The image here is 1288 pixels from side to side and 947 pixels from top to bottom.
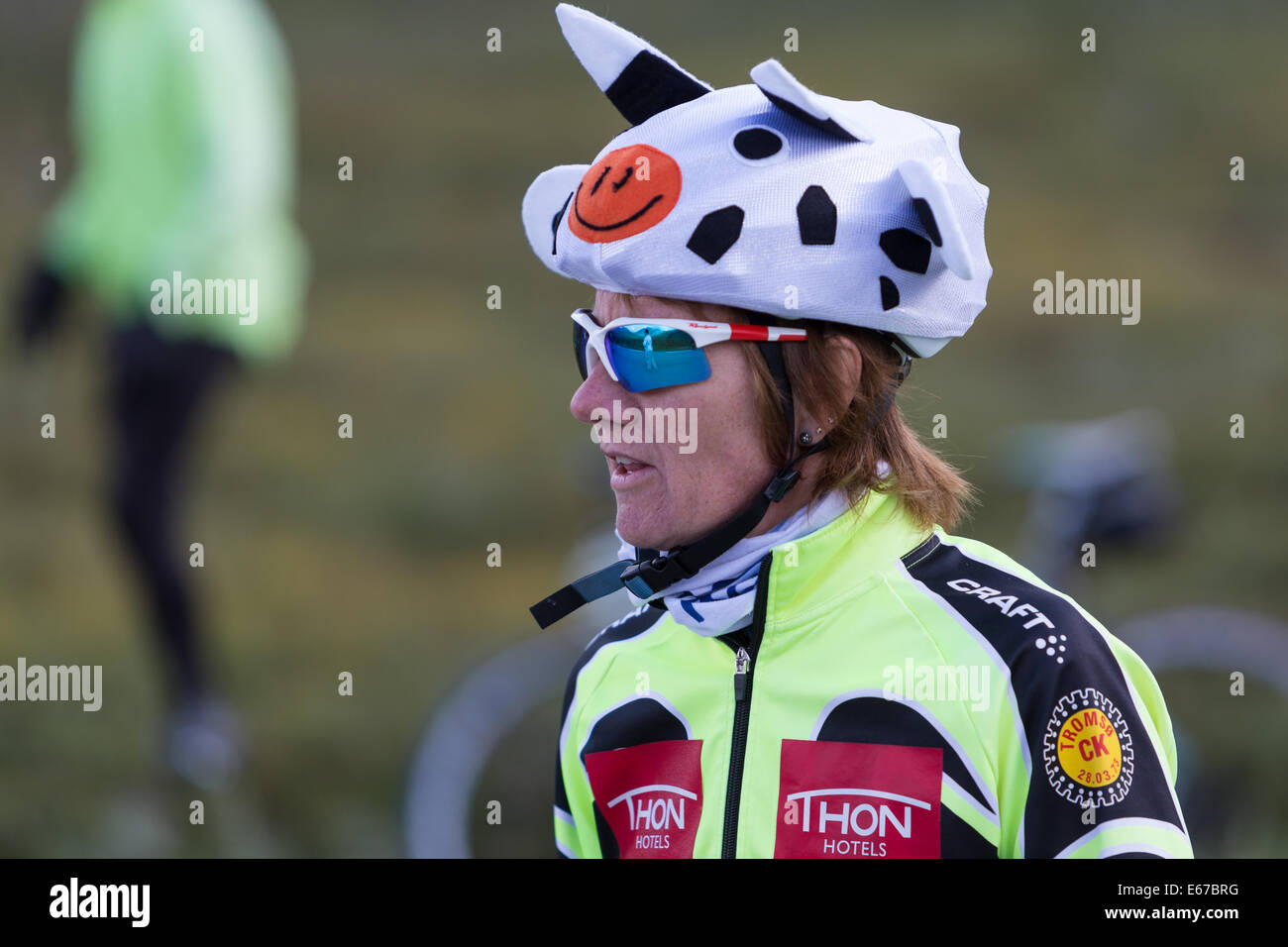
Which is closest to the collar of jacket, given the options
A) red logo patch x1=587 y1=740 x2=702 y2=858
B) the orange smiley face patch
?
red logo patch x1=587 y1=740 x2=702 y2=858

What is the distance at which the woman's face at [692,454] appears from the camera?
2.36 metres

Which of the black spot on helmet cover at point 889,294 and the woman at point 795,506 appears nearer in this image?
the woman at point 795,506

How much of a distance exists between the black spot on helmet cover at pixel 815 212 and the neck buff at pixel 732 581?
427mm

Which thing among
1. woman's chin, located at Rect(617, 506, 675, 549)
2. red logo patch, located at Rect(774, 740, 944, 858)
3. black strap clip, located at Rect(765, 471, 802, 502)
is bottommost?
red logo patch, located at Rect(774, 740, 944, 858)

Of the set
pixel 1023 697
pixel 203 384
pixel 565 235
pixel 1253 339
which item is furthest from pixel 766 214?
pixel 1253 339

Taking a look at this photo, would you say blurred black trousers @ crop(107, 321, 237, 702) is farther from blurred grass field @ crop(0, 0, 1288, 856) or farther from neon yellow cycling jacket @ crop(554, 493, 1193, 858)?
neon yellow cycling jacket @ crop(554, 493, 1193, 858)

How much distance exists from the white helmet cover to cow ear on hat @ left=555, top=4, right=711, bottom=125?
63 millimetres

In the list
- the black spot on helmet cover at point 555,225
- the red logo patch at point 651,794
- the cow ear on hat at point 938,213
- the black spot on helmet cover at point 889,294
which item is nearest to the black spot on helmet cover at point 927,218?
the cow ear on hat at point 938,213

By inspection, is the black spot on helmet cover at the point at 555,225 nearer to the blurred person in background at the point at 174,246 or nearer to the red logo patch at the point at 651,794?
the red logo patch at the point at 651,794

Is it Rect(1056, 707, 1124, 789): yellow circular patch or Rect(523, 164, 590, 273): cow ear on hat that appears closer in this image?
Rect(1056, 707, 1124, 789): yellow circular patch

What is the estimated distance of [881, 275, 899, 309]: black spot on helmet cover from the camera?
233 centimetres

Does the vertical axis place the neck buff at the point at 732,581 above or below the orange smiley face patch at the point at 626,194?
below

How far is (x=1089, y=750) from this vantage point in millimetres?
2068

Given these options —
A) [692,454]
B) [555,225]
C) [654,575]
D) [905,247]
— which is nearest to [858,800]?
[654,575]
